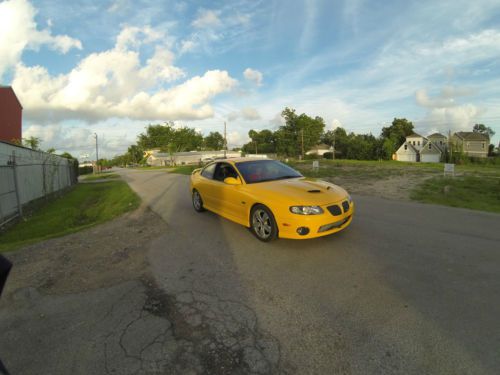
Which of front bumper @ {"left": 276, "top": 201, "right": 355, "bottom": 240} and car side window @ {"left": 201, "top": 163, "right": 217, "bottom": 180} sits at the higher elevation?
car side window @ {"left": 201, "top": 163, "right": 217, "bottom": 180}

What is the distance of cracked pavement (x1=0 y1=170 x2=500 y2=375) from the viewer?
208cm

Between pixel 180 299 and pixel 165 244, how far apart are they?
2063mm

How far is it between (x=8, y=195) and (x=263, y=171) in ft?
28.1

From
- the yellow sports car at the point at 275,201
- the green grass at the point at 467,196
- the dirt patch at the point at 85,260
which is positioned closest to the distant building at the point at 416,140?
the green grass at the point at 467,196

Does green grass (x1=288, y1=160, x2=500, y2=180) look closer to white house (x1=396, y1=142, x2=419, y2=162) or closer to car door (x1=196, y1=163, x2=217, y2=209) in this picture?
car door (x1=196, y1=163, x2=217, y2=209)

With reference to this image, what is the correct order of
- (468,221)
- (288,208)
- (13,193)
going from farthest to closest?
(13,193) → (468,221) → (288,208)

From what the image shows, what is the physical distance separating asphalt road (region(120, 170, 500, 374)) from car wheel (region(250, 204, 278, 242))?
0.17 meters

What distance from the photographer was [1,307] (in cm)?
294

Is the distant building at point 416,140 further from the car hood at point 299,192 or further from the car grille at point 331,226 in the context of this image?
the car grille at point 331,226

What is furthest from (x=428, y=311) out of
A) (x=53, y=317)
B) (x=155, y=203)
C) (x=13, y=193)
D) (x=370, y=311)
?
(x=13, y=193)

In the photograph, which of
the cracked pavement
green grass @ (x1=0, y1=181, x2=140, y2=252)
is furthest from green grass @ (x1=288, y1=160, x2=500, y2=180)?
green grass @ (x1=0, y1=181, x2=140, y2=252)

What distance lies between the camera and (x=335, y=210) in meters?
4.31

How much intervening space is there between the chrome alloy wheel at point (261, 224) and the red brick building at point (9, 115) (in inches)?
1062

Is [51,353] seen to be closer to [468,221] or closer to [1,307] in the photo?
[1,307]
